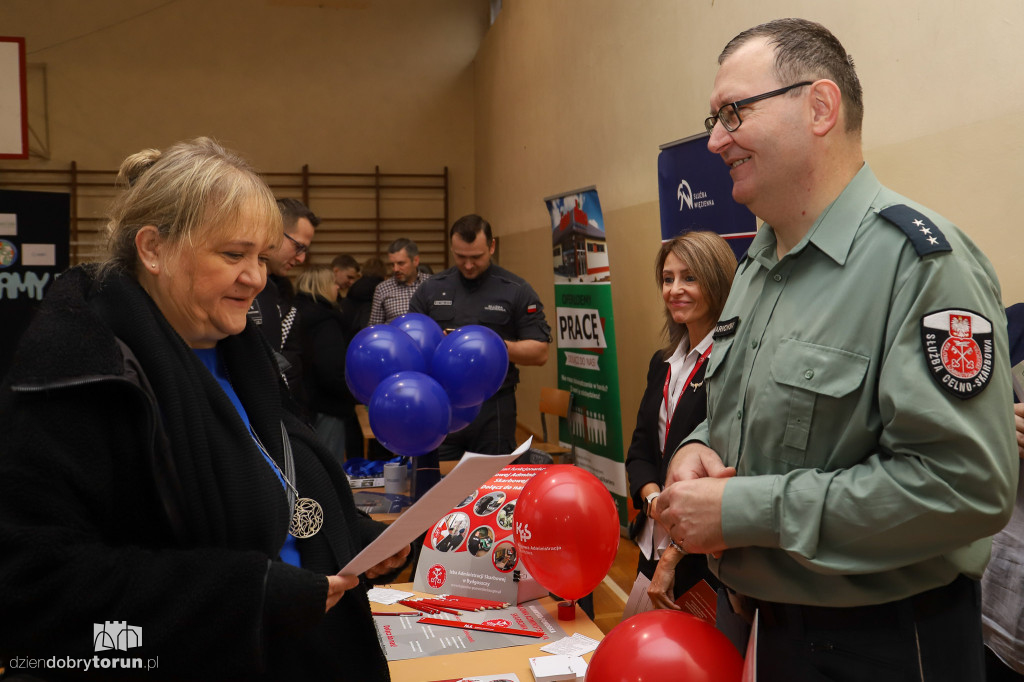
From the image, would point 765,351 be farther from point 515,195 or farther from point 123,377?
point 515,195

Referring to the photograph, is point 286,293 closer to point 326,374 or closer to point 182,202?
point 326,374

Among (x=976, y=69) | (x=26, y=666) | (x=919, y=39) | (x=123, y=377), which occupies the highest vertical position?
(x=919, y=39)

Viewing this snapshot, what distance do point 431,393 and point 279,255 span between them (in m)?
1.31

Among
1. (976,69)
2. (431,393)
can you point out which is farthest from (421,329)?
(976,69)

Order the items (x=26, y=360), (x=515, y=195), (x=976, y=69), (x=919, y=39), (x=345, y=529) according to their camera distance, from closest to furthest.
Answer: (x=26, y=360)
(x=345, y=529)
(x=976, y=69)
(x=919, y=39)
(x=515, y=195)

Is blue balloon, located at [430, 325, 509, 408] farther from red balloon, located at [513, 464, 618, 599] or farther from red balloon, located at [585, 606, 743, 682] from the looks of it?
red balloon, located at [585, 606, 743, 682]

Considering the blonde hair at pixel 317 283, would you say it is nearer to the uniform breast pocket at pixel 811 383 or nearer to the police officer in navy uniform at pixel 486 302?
the police officer in navy uniform at pixel 486 302

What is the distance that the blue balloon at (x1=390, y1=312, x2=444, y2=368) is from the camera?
10.5 feet

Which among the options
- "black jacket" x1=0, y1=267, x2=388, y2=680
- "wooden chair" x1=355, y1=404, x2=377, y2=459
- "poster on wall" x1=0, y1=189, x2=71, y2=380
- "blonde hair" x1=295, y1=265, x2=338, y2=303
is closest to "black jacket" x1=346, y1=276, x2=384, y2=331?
"wooden chair" x1=355, y1=404, x2=377, y2=459

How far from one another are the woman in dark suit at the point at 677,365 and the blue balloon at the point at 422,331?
3.53 feet

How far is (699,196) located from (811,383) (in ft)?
7.09

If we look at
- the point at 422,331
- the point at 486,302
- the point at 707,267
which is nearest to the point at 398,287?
the point at 486,302

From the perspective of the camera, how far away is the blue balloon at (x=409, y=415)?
8.52 ft

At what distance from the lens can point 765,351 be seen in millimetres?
1140
